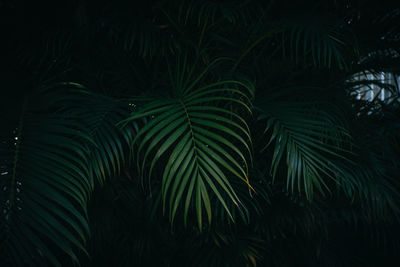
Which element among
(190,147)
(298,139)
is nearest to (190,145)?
(190,147)

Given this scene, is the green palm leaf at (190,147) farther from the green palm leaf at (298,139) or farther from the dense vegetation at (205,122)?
the green palm leaf at (298,139)

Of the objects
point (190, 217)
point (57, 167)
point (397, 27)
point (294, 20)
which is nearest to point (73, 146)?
point (57, 167)

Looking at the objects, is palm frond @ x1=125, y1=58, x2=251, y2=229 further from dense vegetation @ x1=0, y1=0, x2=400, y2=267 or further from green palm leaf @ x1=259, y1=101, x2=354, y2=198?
green palm leaf @ x1=259, y1=101, x2=354, y2=198

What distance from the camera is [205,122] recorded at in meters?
0.64

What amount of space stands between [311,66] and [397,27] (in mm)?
341

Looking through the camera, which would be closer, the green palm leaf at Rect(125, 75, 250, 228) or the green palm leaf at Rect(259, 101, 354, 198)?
the green palm leaf at Rect(125, 75, 250, 228)

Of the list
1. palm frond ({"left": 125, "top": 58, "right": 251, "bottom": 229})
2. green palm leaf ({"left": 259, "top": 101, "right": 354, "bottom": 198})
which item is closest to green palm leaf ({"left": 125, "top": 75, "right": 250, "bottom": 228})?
palm frond ({"left": 125, "top": 58, "right": 251, "bottom": 229})

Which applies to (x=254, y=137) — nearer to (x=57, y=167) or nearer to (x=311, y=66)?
(x=311, y=66)

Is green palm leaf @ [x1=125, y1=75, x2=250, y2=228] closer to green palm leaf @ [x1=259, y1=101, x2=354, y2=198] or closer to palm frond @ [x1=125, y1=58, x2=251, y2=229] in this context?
palm frond @ [x1=125, y1=58, x2=251, y2=229]

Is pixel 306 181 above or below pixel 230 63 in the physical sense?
below

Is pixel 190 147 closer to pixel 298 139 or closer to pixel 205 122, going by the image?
pixel 205 122

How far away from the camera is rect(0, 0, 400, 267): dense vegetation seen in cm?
75

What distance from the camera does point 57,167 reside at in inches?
25.0

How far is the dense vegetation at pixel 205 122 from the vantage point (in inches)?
29.5
